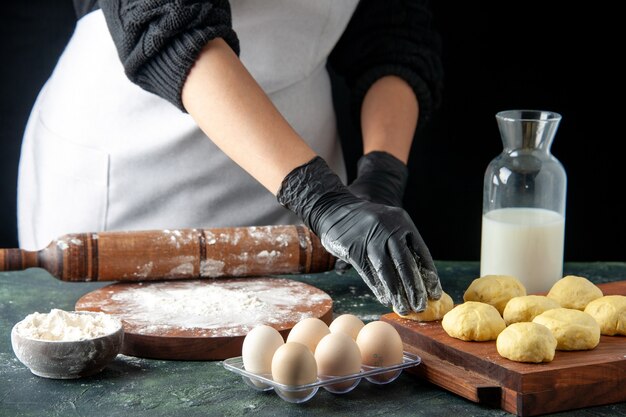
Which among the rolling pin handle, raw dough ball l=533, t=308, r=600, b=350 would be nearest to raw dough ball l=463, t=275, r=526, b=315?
raw dough ball l=533, t=308, r=600, b=350

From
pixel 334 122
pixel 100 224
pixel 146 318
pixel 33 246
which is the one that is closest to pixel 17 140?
pixel 33 246

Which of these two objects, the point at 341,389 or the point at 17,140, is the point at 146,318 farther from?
the point at 17,140

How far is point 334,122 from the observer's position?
257cm

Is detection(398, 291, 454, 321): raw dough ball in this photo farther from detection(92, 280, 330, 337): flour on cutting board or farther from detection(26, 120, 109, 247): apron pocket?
detection(26, 120, 109, 247): apron pocket

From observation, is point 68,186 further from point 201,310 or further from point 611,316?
point 611,316

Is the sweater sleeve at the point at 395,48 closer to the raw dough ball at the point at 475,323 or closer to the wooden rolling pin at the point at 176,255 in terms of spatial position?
the wooden rolling pin at the point at 176,255

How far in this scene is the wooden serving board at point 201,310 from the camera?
1.51m

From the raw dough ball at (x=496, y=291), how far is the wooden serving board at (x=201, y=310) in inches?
11.5

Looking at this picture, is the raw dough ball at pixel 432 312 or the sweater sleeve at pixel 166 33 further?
the sweater sleeve at pixel 166 33

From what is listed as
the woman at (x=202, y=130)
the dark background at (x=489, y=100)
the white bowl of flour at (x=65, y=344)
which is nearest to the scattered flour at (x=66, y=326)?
the white bowl of flour at (x=65, y=344)

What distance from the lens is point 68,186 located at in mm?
2385

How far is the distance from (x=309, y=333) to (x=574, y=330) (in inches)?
15.6

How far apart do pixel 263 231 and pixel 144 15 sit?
0.52 meters

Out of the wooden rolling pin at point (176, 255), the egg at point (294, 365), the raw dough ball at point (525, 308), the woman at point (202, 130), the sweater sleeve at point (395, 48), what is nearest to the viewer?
the egg at point (294, 365)
